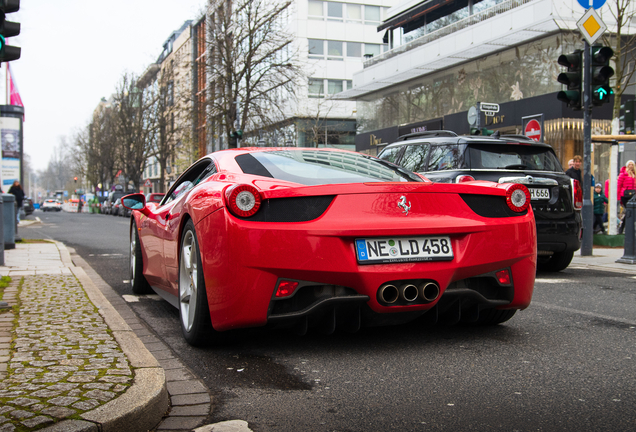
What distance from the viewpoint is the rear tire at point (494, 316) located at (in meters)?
4.48

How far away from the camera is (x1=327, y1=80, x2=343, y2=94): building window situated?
1880 inches

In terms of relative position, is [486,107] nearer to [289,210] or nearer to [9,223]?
[9,223]

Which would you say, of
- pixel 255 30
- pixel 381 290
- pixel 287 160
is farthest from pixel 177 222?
pixel 255 30

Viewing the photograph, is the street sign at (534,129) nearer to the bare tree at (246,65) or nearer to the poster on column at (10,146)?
the bare tree at (246,65)

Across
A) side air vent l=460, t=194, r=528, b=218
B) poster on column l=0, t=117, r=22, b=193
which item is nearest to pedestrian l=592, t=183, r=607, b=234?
side air vent l=460, t=194, r=528, b=218

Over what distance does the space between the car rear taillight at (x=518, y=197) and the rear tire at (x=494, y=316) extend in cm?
76

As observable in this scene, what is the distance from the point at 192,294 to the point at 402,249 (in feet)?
4.64

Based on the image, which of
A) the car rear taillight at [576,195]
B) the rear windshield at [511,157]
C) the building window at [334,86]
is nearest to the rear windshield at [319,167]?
the rear windshield at [511,157]

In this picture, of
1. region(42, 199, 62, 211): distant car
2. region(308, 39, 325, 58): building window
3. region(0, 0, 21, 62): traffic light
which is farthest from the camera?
region(42, 199, 62, 211): distant car

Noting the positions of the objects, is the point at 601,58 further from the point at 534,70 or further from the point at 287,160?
the point at 534,70

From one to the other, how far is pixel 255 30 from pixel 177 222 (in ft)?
93.4

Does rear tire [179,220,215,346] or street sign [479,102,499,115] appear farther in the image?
street sign [479,102,499,115]

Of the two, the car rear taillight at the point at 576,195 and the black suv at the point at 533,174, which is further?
the car rear taillight at the point at 576,195

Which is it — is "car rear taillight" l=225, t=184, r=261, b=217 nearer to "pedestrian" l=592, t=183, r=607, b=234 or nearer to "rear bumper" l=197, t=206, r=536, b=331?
"rear bumper" l=197, t=206, r=536, b=331
